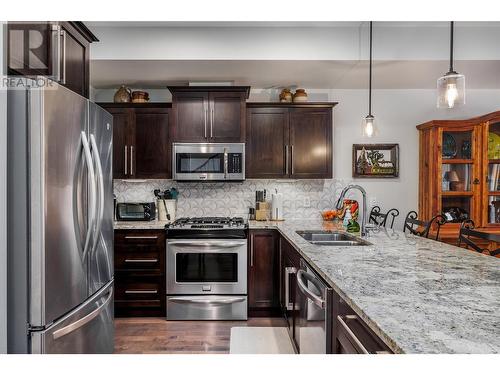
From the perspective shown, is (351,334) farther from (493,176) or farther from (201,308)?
(493,176)

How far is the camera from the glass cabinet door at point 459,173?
152 inches

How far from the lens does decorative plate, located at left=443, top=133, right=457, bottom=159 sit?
12.8 ft

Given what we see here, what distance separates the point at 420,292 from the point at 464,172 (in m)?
3.27

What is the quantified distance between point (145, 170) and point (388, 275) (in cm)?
293

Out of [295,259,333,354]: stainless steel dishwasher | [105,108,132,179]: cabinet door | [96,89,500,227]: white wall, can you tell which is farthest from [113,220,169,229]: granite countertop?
[96,89,500,227]: white wall

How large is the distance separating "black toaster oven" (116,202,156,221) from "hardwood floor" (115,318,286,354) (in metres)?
1.00

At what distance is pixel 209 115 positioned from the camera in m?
3.70

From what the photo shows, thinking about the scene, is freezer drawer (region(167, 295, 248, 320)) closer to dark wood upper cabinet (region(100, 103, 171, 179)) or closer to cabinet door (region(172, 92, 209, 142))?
dark wood upper cabinet (region(100, 103, 171, 179))

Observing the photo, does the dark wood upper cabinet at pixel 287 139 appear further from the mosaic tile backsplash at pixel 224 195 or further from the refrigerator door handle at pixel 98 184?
the refrigerator door handle at pixel 98 184

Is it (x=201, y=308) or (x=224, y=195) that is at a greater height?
(x=224, y=195)

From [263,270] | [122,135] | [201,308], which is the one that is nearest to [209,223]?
[263,270]

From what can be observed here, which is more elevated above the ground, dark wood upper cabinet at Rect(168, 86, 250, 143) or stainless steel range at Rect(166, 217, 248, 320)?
→ dark wood upper cabinet at Rect(168, 86, 250, 143)

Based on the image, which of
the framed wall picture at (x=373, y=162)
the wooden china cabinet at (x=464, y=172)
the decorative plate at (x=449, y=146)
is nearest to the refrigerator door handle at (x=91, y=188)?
the framed wall picture at (x=373, y=162)

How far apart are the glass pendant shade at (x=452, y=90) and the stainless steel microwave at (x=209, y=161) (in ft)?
6.73
